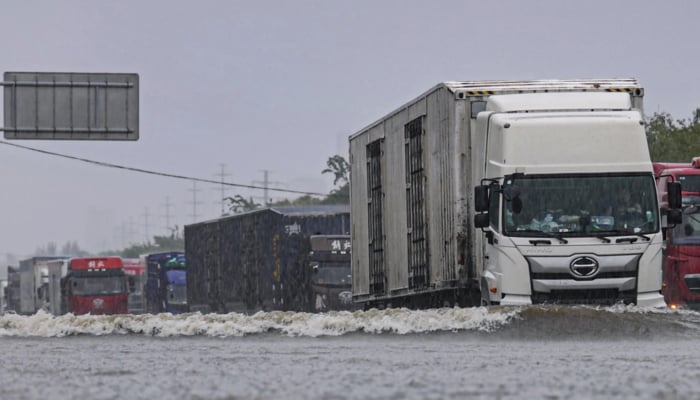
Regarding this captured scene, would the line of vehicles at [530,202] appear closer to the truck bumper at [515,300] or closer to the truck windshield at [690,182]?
the truck bumper at [515,300]

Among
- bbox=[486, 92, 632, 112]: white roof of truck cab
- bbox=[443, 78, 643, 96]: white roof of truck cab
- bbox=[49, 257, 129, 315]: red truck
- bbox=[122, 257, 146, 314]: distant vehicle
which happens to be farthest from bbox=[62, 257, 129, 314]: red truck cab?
bbox=[486, 92, 632, 112]: white roof of truck cab

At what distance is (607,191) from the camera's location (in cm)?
1952

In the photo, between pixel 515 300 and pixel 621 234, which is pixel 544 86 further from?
pixel 515 300

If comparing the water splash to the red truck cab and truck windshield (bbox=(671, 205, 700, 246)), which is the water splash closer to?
truck windshield (bbox=(671, 205, 700, 246))

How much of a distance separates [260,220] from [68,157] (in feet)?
35.6

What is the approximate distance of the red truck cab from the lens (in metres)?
58.8

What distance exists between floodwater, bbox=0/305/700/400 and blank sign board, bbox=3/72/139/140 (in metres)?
14.8

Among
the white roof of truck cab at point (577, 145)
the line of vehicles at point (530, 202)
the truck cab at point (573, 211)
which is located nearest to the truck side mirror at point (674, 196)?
the line of vehicles at point (530, 202)

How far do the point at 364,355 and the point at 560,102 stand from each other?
6.42 m

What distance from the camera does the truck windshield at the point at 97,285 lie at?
59.1m

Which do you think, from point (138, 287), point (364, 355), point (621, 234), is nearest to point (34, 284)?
point (138, 287)

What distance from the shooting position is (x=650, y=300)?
773 inches

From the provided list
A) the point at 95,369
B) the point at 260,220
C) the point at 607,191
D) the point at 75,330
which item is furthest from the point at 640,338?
the point at 260,220

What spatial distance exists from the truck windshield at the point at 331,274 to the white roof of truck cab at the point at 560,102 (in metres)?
19.8
